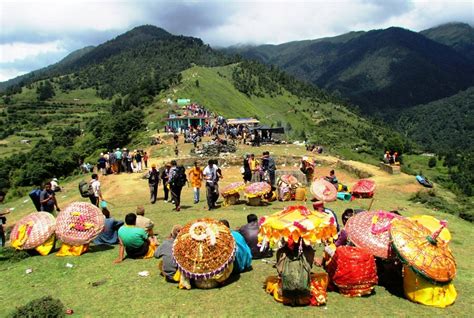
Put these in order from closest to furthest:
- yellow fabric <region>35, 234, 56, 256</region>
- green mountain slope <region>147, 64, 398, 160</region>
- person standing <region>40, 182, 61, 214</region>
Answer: yellow fabric <region>35, 234, 56, 256</region>, person standing <region>40, 182, 61, 214</region>, green mountain slope <region>147, 64, 398, 160</region>

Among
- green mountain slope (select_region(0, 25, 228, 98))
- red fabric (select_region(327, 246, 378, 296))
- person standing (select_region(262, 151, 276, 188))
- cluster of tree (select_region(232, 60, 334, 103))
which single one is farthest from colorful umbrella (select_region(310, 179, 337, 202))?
green mountain slope (select_region(0, 25, 228, 98))

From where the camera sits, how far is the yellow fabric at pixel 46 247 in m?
10.5

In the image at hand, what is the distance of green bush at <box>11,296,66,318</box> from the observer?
6672 millimetres

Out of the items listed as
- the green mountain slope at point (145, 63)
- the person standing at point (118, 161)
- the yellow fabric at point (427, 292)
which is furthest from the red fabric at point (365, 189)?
the green mountain slope at point (145, 63)

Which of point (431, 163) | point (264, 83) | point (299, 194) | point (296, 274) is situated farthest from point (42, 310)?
point (264, 83)

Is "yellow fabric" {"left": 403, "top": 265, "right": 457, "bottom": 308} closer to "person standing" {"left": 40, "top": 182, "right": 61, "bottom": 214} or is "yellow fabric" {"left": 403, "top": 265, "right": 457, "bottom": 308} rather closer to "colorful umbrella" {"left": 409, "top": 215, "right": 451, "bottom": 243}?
"colorful umbrella" {"left": 409, "top": 215, "right": 451, "bottom": 243}

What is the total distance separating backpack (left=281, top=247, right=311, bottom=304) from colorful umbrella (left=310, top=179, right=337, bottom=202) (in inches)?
310

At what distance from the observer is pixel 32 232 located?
10312 mm

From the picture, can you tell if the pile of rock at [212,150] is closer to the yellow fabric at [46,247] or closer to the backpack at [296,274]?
the yellow fabric at [46,247]

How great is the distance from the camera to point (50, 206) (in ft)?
43.4

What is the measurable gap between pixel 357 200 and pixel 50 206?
11.6m

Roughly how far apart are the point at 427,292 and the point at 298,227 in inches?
100.0

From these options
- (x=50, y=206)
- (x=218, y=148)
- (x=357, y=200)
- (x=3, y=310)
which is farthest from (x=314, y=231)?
(x=218, y=148)

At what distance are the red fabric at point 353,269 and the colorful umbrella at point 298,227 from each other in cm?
59
